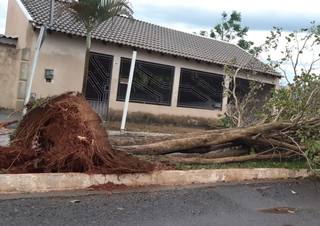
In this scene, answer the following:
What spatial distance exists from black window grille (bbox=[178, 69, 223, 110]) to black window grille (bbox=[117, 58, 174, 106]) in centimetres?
73

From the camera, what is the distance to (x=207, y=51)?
57.7 ft

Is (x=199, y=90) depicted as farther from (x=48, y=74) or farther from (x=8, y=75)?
(x=8, y=75)

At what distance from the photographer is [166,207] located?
14.3 ft

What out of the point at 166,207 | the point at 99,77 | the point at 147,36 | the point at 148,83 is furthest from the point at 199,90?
Answer: the point at 166,207

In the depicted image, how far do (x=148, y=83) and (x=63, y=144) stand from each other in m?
10.1

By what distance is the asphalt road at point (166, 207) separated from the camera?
3744mm

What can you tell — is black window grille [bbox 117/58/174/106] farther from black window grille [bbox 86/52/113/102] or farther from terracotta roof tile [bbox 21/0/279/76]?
terracotta roof tile [bbox 21/0/279/76]

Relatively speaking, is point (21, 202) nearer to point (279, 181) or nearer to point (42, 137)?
point (42, 137)

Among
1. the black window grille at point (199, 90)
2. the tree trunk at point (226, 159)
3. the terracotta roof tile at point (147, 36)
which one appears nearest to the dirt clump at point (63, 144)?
the tree trunk at point (226, 159)

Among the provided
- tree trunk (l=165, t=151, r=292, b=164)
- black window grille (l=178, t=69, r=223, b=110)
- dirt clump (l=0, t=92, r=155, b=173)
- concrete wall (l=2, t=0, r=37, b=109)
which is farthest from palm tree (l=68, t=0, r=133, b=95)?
tree trunk (l=165, t=151, r=292, b=164)

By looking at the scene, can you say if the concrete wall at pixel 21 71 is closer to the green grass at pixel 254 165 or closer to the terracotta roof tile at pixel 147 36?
the terracotta roof tile at pixel 147 36

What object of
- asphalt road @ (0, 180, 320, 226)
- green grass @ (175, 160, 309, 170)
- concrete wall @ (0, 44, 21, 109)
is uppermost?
concrete wall @ (0, 44, 21, 109)

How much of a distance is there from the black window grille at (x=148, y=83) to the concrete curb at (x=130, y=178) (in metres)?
9.00

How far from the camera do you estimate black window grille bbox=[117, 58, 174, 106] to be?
14336mm
